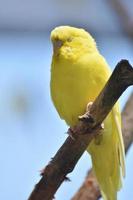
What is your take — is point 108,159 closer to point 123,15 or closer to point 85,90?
point 85,90

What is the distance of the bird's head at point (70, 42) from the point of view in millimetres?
1865

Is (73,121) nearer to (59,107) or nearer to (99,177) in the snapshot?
(59,107)

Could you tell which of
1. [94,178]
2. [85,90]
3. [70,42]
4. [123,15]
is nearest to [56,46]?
[70,42]

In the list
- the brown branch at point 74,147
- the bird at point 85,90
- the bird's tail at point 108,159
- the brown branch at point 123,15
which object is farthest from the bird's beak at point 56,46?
the brown branch at point 123,15

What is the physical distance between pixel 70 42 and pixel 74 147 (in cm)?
66

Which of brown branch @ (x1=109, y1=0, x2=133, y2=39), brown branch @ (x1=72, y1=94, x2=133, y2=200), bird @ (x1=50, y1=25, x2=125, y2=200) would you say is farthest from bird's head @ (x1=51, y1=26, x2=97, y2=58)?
brown branch @ (x1=109, y1=0, x2=133, y2=39)

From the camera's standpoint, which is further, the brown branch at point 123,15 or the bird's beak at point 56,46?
the bird's beak at point 56,46

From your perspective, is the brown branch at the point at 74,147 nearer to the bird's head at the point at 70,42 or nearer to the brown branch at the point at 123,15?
the brown branch at the point at 123,15

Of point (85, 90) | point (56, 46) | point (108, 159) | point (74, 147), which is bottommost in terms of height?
point (74, 147)

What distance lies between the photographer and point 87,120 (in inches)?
52.3

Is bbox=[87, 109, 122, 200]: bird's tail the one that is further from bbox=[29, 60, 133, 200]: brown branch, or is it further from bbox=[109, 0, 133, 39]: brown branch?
bbox=[109, 0, 133, 39]: brown branch

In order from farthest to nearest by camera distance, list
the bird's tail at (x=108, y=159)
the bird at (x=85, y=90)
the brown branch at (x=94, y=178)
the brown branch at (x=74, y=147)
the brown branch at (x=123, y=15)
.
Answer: the brown branch at (x=94, y=178)
the bird's tail at (x=108, y=159)
the bird at (x=85, y=90)
the brown branch at (x=74, y=147)
the brown branch at (x=123, y=15)

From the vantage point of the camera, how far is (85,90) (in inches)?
72.4

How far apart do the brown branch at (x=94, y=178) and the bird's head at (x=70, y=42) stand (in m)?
0.50
